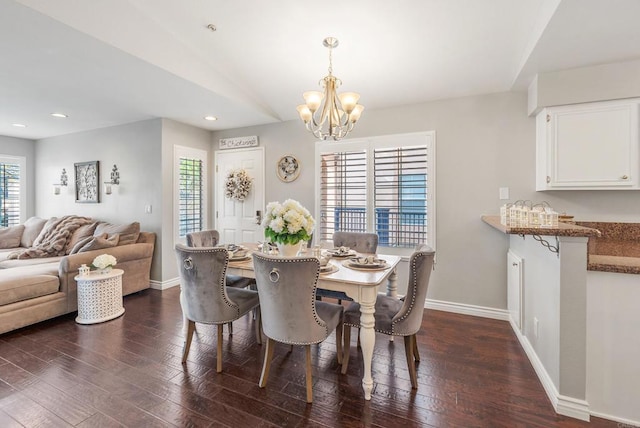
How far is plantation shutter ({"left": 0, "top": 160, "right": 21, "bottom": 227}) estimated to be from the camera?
18.1 feet

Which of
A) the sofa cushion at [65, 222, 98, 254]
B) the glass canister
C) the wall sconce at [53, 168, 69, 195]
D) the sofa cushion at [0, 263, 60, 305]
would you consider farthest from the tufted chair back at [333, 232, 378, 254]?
the wall sconce at [53, 168, 69, 195]

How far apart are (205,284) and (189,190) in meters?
3.11

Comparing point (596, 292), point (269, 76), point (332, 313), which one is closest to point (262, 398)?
point (332, 313)

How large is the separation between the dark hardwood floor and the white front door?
2.14 meters

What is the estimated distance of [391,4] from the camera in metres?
2.33

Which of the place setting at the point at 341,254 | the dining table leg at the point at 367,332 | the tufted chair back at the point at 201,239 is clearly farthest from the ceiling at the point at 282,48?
the dining table leg at the point at 367,332

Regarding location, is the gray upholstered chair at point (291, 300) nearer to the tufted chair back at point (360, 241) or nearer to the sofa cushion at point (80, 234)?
the tufted chair back at point (360, 241)

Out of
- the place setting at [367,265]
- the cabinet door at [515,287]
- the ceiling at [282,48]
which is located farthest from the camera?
the cabinet door at [515,287]

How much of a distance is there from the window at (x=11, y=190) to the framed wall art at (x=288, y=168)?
5.31 meters

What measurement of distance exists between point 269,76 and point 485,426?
12.2ft

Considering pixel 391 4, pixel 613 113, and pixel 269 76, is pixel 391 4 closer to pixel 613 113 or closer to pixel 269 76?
pixel 269 76

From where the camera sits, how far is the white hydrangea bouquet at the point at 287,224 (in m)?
2.31

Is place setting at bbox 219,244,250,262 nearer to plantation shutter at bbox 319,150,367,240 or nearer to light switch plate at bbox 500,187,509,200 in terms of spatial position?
plantation shutter at bbox 319,150,367,240

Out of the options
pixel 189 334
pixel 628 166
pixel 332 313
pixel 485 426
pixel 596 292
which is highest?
pixel 628 166
